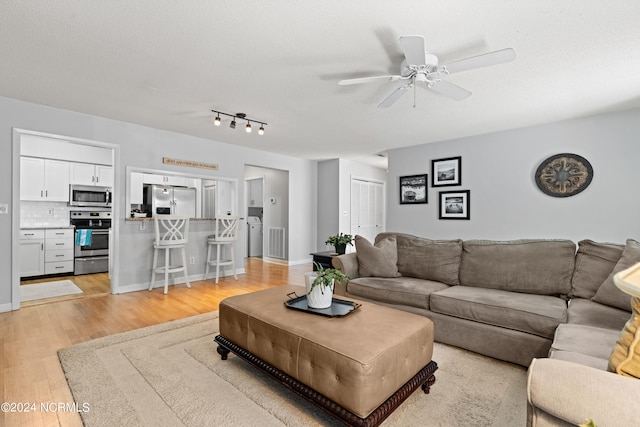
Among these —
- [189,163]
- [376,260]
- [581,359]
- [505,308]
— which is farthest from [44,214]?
[581,359]

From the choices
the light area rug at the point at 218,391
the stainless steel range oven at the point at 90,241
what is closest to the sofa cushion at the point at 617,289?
the light area rug at the point at 218,391

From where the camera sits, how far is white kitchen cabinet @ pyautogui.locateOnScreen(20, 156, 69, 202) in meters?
4.98

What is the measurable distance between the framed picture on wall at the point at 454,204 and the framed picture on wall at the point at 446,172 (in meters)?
0.18

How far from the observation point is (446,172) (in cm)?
509

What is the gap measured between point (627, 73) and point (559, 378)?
3.13 metres

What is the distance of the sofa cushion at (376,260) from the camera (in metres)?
3.47

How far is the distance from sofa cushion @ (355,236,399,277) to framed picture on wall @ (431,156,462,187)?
84.1 inches

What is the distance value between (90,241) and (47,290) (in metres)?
1.35

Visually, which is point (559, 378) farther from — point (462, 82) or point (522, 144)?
point (522, 144)

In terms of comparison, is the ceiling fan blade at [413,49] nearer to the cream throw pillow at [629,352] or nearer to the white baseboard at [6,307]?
the cream throw pillow at [629,352]

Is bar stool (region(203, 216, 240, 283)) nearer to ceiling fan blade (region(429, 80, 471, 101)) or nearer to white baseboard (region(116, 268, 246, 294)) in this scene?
white baseboard (region(116, 268, 246, 294))

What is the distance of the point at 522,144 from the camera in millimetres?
4348

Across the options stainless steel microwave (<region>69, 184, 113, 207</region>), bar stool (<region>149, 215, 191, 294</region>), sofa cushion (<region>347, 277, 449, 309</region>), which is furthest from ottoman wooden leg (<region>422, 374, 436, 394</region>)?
stainless steel microwave (<region>69, 184, 113, 207</region>)

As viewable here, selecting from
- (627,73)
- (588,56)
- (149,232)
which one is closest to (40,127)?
(149,232)
